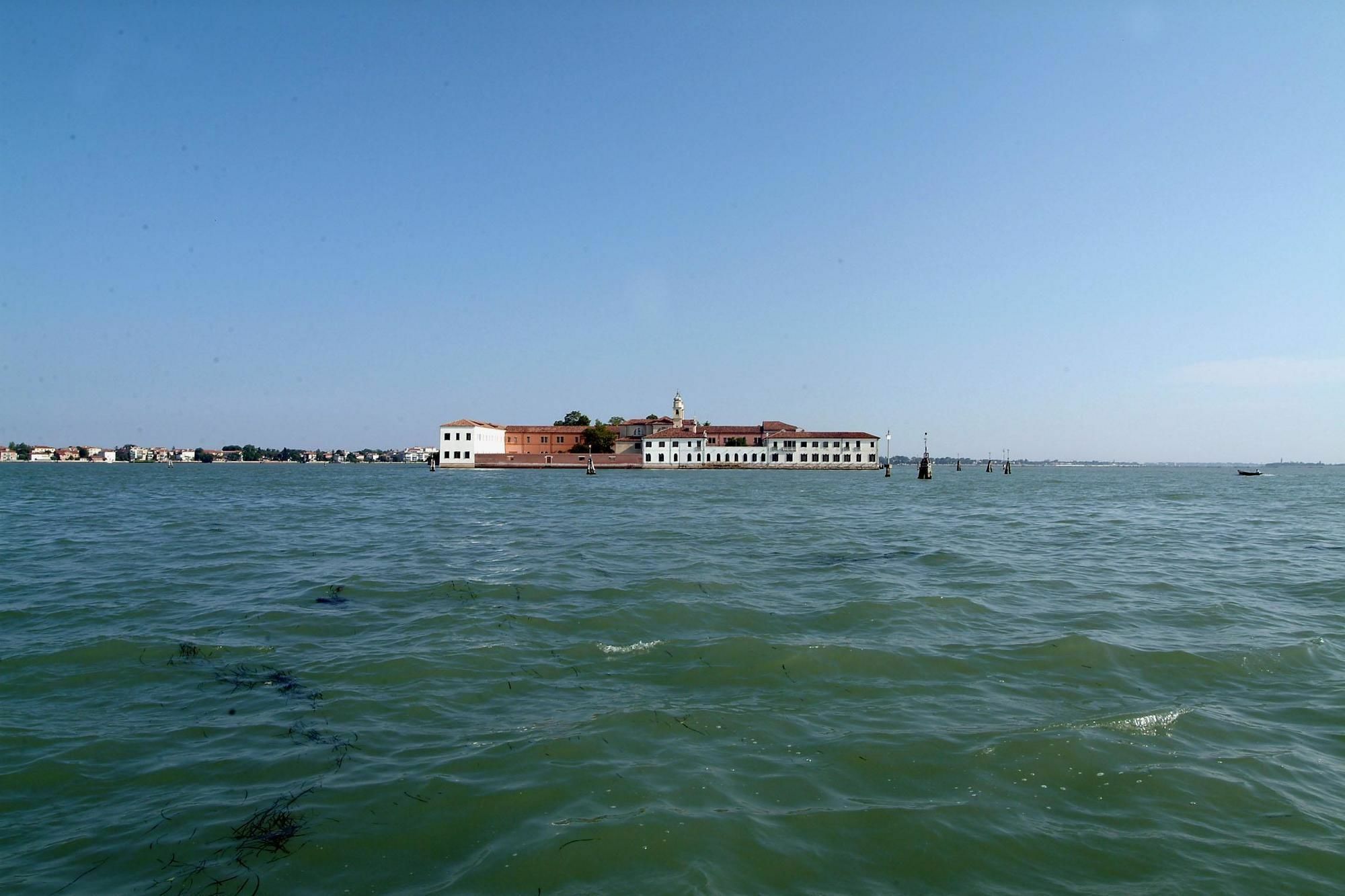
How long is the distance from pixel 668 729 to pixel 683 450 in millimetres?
82419

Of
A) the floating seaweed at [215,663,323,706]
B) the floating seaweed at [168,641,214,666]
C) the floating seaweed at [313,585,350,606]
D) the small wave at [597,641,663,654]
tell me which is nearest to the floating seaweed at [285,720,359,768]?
the floating seaweed at [215,663,323,706]

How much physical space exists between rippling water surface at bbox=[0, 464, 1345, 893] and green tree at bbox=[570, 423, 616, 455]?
78635mm

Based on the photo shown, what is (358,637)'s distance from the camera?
22.9 feet

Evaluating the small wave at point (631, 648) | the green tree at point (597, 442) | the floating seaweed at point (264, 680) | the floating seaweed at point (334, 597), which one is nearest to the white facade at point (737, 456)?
the green tree at point (597, 442)

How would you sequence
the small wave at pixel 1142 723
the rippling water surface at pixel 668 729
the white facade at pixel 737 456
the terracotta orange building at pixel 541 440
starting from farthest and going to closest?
the terracotta orange building at pixel 541 440 → the white facade at pixel 737 456 → the small wave at pixel 1142 723 → the rippling water surface at pixel 668 729

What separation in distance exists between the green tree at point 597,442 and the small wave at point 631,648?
3277 inches

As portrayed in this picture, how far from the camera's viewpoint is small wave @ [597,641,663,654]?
6.53 m

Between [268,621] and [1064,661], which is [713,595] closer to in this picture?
[1064,661]

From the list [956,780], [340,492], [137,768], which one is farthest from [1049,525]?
[340,492]

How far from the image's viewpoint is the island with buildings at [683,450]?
285 feet

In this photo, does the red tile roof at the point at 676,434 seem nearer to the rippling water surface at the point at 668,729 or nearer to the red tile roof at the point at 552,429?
the red tile roof at the point at 552,429

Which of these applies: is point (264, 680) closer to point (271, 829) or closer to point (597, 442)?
point (271, 829)

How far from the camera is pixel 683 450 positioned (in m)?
87.1

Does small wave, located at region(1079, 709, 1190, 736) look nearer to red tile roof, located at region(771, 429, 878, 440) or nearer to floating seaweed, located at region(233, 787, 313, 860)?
floating seaweed, located at region(233, 787, 313, 860)
